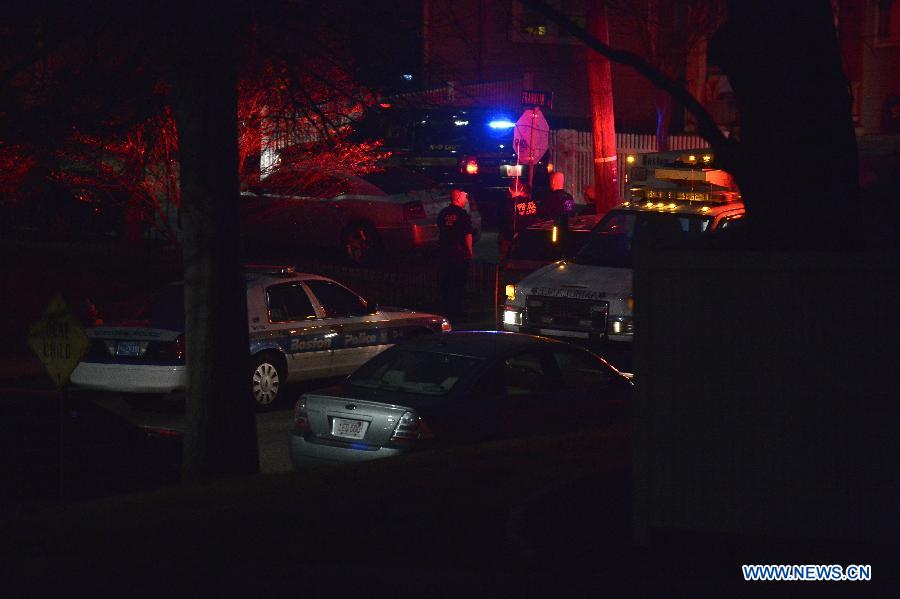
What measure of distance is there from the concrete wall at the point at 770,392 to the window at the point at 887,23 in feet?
91.8

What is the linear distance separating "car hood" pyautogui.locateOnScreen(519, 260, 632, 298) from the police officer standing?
399cm

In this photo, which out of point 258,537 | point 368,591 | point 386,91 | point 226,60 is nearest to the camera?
point 368,591

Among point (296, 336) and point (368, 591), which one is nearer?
point (368, 591)

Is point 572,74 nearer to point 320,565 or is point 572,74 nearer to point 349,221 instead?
point 349,221

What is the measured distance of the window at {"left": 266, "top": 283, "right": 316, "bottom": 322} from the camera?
48.2 ft

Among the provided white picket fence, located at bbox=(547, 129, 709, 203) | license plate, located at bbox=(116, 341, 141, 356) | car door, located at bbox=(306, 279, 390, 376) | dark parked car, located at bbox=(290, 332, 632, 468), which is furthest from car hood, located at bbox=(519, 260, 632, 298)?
white picket fence, located at bbox=(547, 129, 709, 203)

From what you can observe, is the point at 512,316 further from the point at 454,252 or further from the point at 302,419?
the point at 302,419

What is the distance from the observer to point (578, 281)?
16.1 meters

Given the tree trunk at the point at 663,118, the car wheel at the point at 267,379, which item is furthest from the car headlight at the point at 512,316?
the tree trunk at the point at 663,118

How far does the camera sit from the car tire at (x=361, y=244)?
937 inches

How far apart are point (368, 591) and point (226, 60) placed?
502 centimetres

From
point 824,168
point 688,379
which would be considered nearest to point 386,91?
point 824,168

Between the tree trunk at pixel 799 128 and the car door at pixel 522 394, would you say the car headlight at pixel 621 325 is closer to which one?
the car door at pixel 522 394

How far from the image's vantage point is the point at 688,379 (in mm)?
6898
